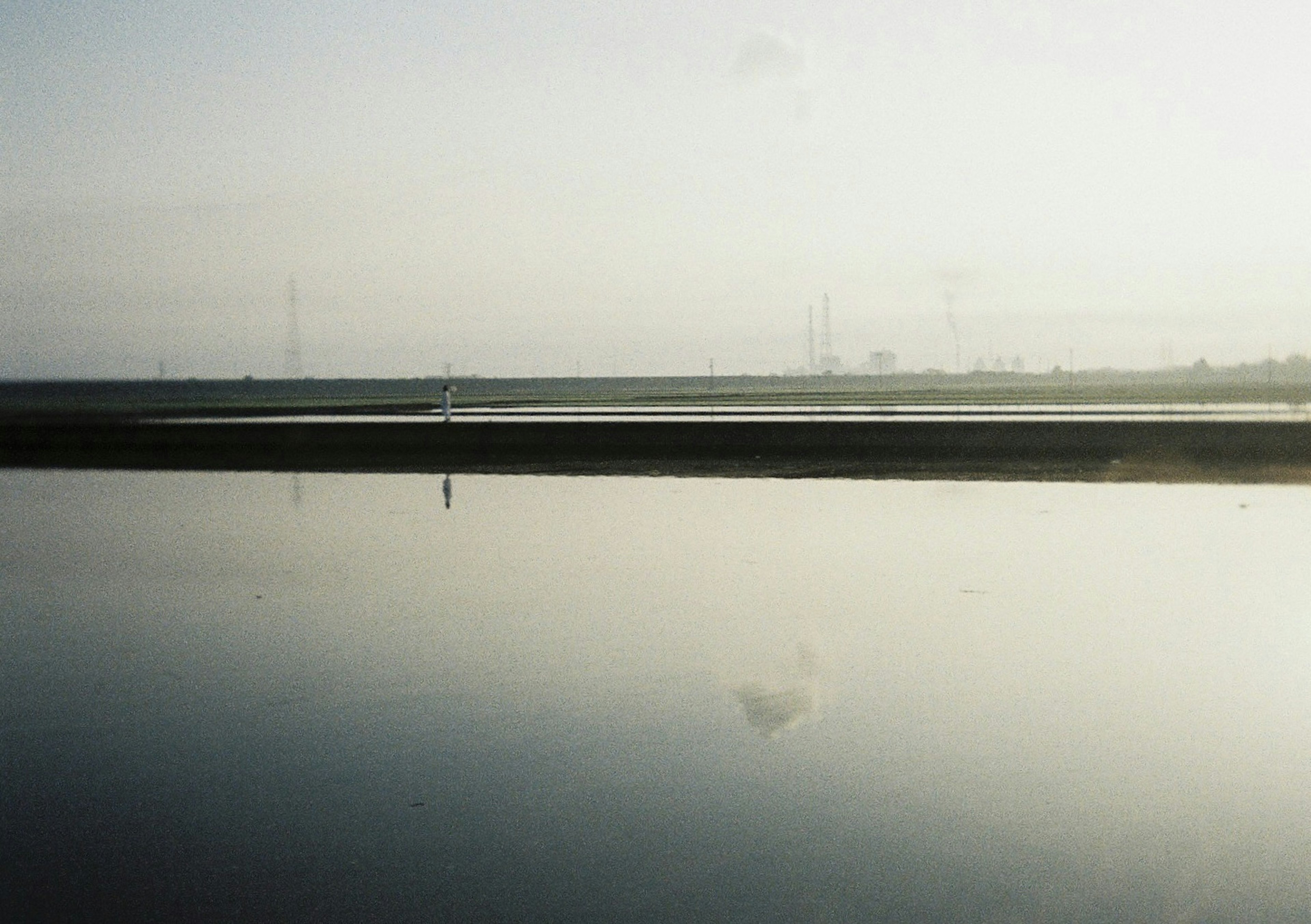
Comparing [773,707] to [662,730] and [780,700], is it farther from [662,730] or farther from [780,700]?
[662,730]

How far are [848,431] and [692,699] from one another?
858 inches

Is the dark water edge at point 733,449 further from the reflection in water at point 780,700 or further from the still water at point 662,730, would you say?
the reflection in water at point 780,700

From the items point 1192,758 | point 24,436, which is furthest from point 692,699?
point 24,436

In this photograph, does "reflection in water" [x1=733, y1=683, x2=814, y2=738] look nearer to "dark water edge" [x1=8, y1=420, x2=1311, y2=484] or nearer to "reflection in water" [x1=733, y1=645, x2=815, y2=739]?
"reflection in water" [x1=733, y1=645, x2=815, y2=739]

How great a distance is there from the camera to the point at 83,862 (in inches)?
167

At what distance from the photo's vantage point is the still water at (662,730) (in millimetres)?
4066

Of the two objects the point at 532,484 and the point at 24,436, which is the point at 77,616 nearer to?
the point at 532,484

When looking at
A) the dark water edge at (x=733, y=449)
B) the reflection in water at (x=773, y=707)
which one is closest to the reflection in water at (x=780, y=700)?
the reflection in water at (x=773, y=707)

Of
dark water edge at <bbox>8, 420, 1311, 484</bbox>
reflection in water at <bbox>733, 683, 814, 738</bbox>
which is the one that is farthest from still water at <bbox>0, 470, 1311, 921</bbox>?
dark water edge at <bbox>8, 420, 1311, 484</bbox>

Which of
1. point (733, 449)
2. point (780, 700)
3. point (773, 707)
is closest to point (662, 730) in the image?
point (773, 707)

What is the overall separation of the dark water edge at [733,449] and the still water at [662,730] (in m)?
9.10

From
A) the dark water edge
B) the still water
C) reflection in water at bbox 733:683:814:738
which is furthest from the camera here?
the dark water edge

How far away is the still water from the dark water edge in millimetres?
9099

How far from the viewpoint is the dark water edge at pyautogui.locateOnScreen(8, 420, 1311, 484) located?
21.3m
